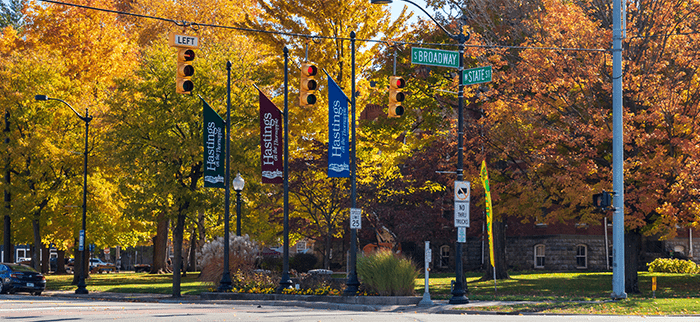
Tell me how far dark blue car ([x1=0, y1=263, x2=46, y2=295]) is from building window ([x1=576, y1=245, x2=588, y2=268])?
31.7 m

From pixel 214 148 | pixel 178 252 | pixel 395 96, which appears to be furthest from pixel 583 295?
pixel 178 252

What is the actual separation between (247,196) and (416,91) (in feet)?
32.4

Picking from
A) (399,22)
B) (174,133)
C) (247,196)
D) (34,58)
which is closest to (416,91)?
(399,22)

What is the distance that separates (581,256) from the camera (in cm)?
4644

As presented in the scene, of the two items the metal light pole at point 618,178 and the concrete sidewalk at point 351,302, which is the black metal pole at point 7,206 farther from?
the metal light pole at point 618,178

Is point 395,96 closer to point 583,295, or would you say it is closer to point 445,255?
point 583,295

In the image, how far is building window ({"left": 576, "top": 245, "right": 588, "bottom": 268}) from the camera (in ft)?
152

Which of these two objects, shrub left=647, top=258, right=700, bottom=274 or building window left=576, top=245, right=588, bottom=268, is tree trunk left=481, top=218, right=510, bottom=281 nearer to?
shrub left=647, top=258, right=700, bottom=274

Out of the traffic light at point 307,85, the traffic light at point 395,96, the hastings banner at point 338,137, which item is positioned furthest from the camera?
the hastings banner at point 338,137

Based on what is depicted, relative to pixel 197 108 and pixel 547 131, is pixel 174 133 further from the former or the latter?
pixel 547 131

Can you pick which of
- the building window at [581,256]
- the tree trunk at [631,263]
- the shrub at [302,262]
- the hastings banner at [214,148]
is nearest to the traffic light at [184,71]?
the hastings banner at [214,148]

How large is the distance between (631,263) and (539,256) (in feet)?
68.5

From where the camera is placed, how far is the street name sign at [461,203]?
20.6 m

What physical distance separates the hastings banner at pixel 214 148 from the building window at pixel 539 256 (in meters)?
26.4
